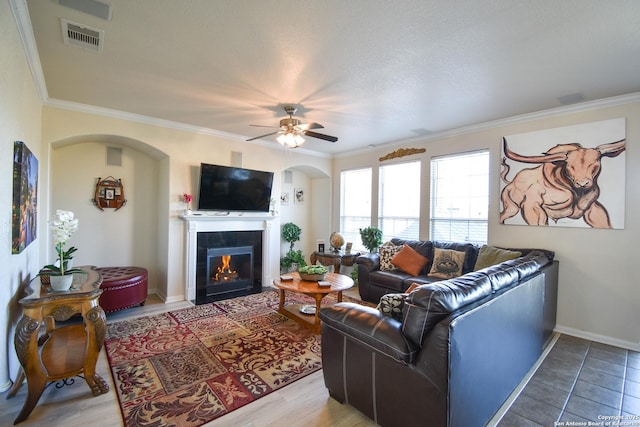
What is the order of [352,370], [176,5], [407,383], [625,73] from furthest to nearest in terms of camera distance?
[625,73] → [352,370] → [176,5] → [407,383]

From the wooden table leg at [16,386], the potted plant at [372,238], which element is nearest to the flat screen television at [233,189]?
the potted plant at [372,238]

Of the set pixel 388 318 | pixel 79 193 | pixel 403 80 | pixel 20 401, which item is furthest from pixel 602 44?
pixel 79 193

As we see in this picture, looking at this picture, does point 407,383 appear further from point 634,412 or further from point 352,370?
point 634,412

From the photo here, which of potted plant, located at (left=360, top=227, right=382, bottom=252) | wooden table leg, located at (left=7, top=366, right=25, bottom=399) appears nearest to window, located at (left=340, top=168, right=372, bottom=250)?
potted plant, located at (left=360, top=227, right=382, bottom=252)

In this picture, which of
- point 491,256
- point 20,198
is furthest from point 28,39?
point 491,256

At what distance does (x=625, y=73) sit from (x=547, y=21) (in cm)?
146

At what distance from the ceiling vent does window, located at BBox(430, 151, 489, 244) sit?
4.51 metres

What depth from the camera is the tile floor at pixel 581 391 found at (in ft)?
6.58

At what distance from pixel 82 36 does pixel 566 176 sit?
201 inches

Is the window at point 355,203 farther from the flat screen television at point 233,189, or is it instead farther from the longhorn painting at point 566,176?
the longhorn painting at point 566,176

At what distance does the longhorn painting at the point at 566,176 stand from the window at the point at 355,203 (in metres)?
2.50

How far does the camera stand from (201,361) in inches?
107

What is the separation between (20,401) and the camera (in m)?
2.10

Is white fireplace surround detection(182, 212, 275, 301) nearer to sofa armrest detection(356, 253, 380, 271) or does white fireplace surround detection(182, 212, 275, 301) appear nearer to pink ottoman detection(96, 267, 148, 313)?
pink ottoman detection(96, 267, 148, 313)
